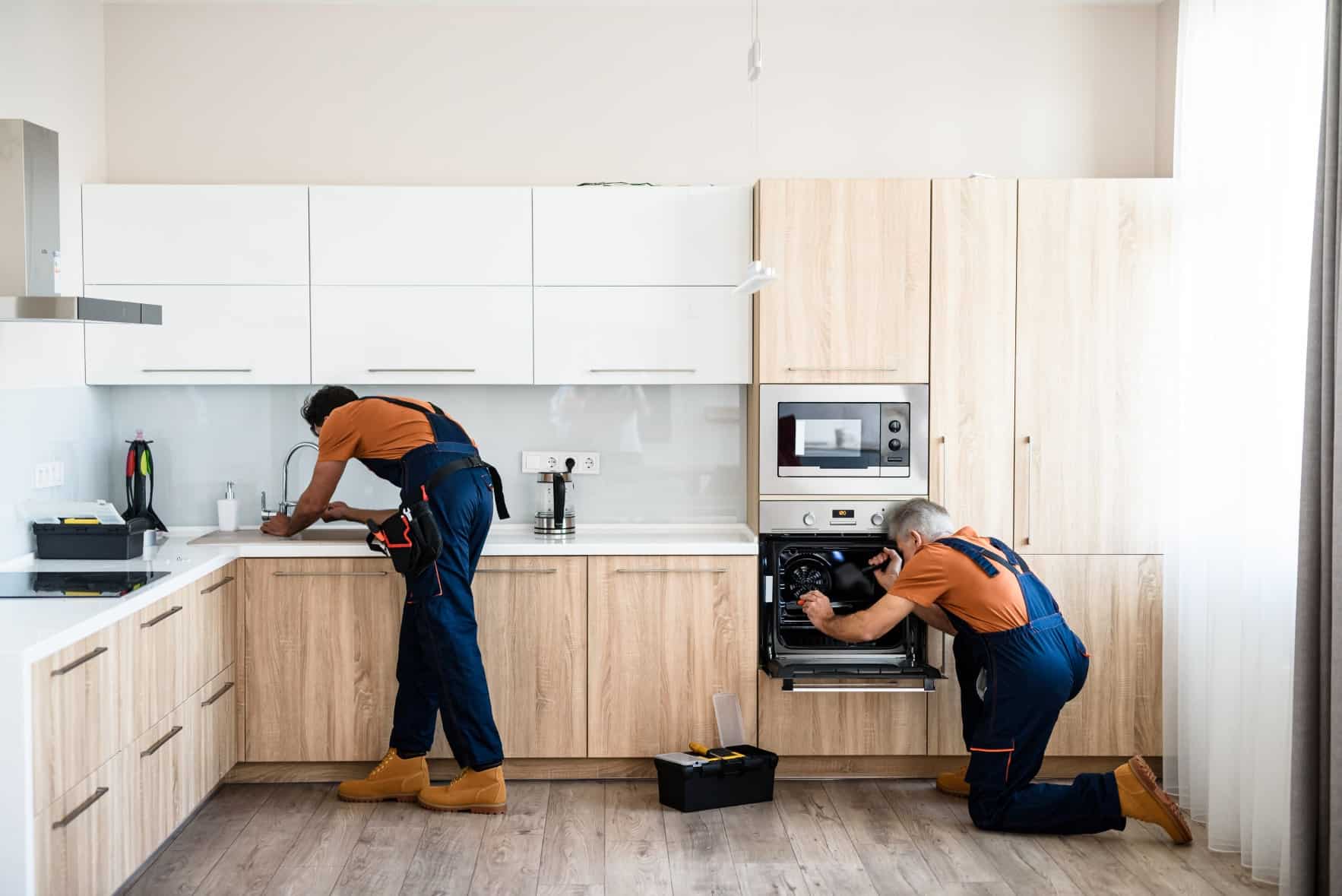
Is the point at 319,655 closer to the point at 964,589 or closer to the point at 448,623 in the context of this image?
the point at 448,623

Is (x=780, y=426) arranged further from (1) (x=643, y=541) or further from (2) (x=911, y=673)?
(2) (x=911, y=673)

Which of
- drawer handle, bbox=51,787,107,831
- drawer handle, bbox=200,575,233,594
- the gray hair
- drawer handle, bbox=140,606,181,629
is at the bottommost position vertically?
drawer handle, bbox=51,787,107,831

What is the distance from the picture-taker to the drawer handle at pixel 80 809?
2.53 meters

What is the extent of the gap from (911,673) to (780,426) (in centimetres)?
96

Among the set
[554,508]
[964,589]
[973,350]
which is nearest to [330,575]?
[554,508]

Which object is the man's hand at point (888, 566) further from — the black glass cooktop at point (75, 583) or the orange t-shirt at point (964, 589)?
the black glass cooktop at point (75, 583)

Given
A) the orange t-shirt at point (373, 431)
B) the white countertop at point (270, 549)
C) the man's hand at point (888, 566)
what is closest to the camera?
the white countertop at point (270, 549)

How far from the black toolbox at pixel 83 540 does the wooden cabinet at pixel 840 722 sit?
219 centimetres

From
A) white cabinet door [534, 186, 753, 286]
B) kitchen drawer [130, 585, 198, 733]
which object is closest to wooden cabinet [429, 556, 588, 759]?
kitchen drawer [130, 585, 198, 733]

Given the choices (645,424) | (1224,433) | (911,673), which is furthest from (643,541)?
(1224,433)

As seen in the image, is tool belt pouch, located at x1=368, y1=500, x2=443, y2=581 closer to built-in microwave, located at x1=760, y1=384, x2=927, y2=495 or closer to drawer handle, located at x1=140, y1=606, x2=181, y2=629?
drawer handle, located at x1=140, y1=606, x2=181, y2=629

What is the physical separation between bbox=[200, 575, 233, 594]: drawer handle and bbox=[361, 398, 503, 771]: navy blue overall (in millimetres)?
600

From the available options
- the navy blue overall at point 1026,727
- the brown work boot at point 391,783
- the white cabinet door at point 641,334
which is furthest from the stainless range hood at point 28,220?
the navy blue overall at point 1026,727

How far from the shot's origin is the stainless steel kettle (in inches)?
163
